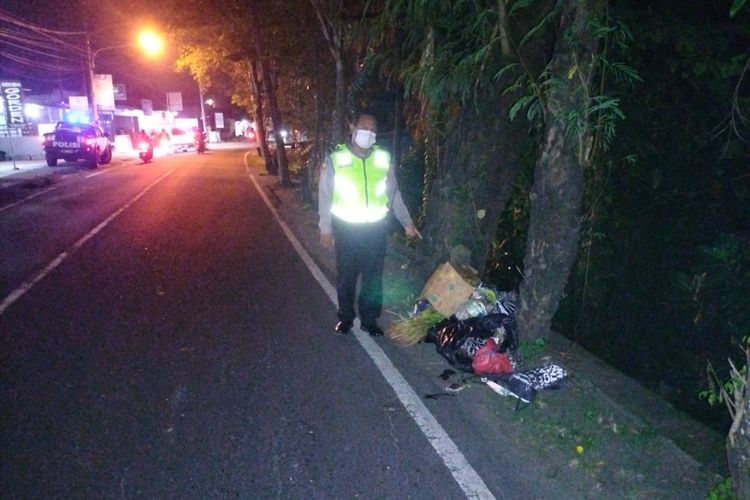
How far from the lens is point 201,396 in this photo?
4.39m

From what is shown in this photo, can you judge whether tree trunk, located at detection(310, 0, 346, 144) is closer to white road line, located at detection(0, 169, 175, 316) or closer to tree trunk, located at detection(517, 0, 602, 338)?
white road line, located at detection(0, 169, 175, 316)

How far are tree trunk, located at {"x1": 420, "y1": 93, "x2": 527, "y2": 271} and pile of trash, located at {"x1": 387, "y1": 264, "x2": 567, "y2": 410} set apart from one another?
0.74m

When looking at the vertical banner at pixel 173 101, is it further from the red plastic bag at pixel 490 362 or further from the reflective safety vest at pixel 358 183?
the red plastic bag at pixel 490 362

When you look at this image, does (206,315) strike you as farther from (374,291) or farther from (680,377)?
(680,377)

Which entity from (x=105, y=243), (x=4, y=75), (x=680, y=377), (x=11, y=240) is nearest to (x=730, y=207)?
(x=680, y=377)

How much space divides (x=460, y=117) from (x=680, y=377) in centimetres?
329

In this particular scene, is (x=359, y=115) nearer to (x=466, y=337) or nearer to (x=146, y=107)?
(x=466, y=337)

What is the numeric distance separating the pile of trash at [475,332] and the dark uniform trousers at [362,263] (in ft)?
1.14

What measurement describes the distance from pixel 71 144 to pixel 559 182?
88.7 ft

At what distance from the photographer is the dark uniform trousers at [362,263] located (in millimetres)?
5531

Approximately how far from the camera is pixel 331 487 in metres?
3.31

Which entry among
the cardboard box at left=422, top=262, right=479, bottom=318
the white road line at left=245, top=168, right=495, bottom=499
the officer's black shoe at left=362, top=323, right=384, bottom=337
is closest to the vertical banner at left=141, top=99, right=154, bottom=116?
the officer's black shoe at left=362, top=323, right=384, bottom=337

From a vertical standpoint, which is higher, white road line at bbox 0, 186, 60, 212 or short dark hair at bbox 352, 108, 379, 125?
short dark hair at bbox 352, 108, 379, 125

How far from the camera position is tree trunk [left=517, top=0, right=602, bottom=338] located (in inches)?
165
